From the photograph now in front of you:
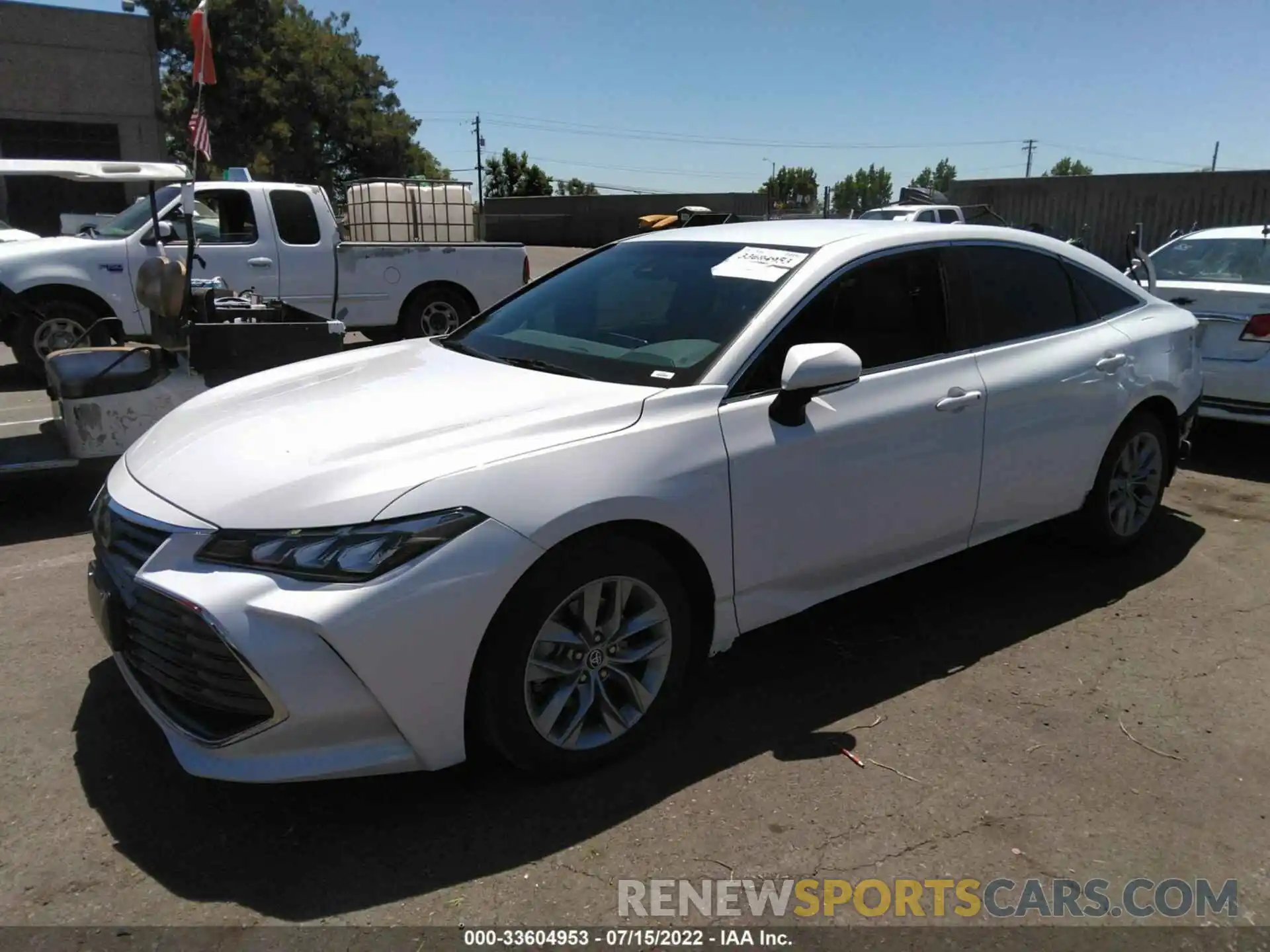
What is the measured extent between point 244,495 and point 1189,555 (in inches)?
186

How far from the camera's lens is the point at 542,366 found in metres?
3.55

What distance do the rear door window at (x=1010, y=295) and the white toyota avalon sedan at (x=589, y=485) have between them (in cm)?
1

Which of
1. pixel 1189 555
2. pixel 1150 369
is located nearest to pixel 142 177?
pixel 1150 369

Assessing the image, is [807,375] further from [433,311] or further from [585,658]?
[433,311]

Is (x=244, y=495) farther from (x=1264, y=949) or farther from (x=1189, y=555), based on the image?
(x=1189, y=555)

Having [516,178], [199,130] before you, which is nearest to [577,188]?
[516,178]

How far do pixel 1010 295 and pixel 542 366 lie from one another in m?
2.19

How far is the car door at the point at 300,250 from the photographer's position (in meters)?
9.61

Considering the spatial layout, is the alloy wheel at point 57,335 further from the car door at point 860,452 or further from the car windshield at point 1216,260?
the car windshield at point 1216,260

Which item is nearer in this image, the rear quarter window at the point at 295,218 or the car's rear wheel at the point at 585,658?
the car's rear wheel at the point at 585,658

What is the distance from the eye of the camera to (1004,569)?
489 centimetres

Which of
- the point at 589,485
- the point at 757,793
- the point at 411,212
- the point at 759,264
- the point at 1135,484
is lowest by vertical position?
the point at 757,793

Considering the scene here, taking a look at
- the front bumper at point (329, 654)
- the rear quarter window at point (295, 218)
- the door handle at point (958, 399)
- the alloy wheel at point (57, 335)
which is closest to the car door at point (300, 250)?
the rear quarter window at point (295, 218)

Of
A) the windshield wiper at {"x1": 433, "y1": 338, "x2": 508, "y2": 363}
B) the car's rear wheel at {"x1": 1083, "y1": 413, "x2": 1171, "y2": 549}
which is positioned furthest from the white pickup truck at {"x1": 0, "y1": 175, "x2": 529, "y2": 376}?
the car's rear wheel at {"x1": 1083, "y1": 413, "x2": 1171, "y2": 549}
